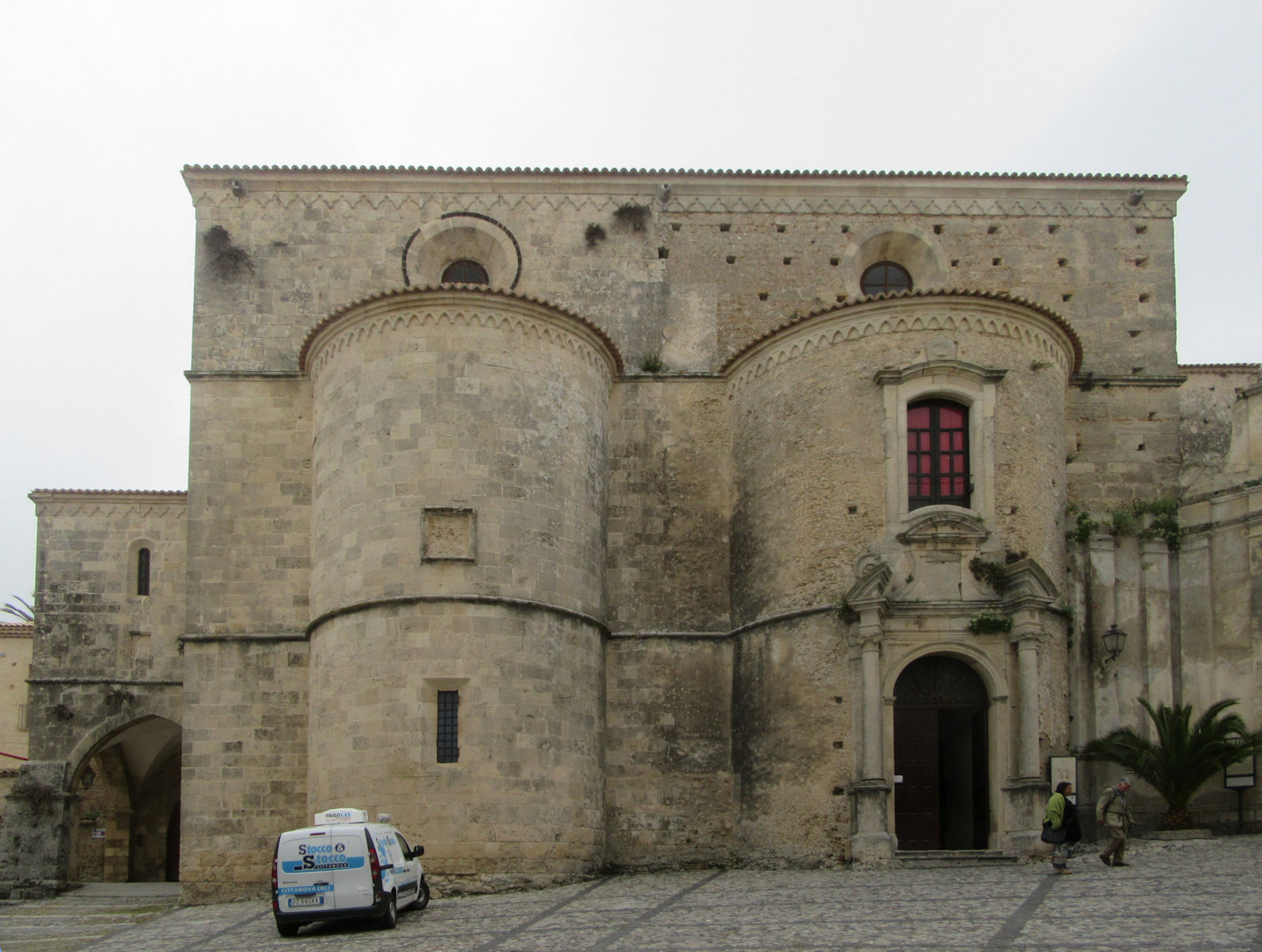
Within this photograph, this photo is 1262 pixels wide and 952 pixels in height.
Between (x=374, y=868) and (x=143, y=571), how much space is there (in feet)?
41.2

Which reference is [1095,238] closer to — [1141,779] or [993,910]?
[1141,779]

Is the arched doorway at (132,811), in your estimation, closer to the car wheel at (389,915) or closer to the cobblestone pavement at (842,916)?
the cobblestone pavement at (842,916)

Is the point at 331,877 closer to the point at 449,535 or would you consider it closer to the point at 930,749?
the point at 449,535

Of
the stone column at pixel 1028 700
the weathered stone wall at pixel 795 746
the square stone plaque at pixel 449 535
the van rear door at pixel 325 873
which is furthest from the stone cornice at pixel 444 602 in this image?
the stone column at pixel 1028 700

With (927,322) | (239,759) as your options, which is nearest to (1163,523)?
(927,322)

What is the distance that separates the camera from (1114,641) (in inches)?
848

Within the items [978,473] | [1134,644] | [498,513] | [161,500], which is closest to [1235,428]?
[1134,644]

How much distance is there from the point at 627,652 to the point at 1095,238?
1137 centimetres

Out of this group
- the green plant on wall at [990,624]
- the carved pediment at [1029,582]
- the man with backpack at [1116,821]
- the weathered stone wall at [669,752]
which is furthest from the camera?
the weathered stone wall at [669,752]

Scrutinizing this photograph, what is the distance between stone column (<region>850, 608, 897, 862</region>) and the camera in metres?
19.2

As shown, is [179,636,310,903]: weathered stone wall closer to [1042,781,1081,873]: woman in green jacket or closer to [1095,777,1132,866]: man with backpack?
[1042,781,1081,873]: woman in green jacket

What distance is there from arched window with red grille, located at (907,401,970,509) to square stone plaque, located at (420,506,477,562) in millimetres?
6613

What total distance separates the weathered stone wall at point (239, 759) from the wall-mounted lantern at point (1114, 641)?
42.2 ft

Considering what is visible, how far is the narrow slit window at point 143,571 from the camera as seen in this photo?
26.2 m
